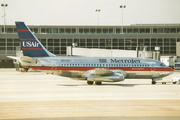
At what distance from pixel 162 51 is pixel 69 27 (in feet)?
113

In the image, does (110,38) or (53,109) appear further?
(110,38)

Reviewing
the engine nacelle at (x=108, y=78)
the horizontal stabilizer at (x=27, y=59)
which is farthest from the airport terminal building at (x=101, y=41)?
the horizontal stabilizer at (x=27, y=59)

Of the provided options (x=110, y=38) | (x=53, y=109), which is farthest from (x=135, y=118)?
(x=110, y=38)

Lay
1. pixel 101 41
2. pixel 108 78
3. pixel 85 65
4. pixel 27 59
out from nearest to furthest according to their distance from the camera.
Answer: pixel 27 59 → pixel 108 78 → pixel 85 65 → pixel 101 41

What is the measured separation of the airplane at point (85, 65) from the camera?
40062mm

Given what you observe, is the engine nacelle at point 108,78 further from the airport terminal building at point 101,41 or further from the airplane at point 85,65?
the airport terminal building at point 101,41

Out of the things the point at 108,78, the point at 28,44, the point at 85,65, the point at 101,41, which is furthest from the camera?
the point at 101,41

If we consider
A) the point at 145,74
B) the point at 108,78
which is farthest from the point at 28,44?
the point at 145,74

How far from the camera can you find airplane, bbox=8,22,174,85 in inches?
1577

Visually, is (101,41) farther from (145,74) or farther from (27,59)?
(27,59)

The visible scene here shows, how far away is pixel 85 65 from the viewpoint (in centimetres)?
4162

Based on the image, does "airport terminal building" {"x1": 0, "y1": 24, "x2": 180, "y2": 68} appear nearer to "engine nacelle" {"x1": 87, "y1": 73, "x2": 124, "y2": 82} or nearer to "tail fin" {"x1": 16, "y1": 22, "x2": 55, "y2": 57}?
"tail fin" {"x1": 16, "y1": 22, "x2": 55, "y2": 57}

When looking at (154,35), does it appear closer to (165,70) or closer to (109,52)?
(109,52)

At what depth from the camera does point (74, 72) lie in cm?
4122
